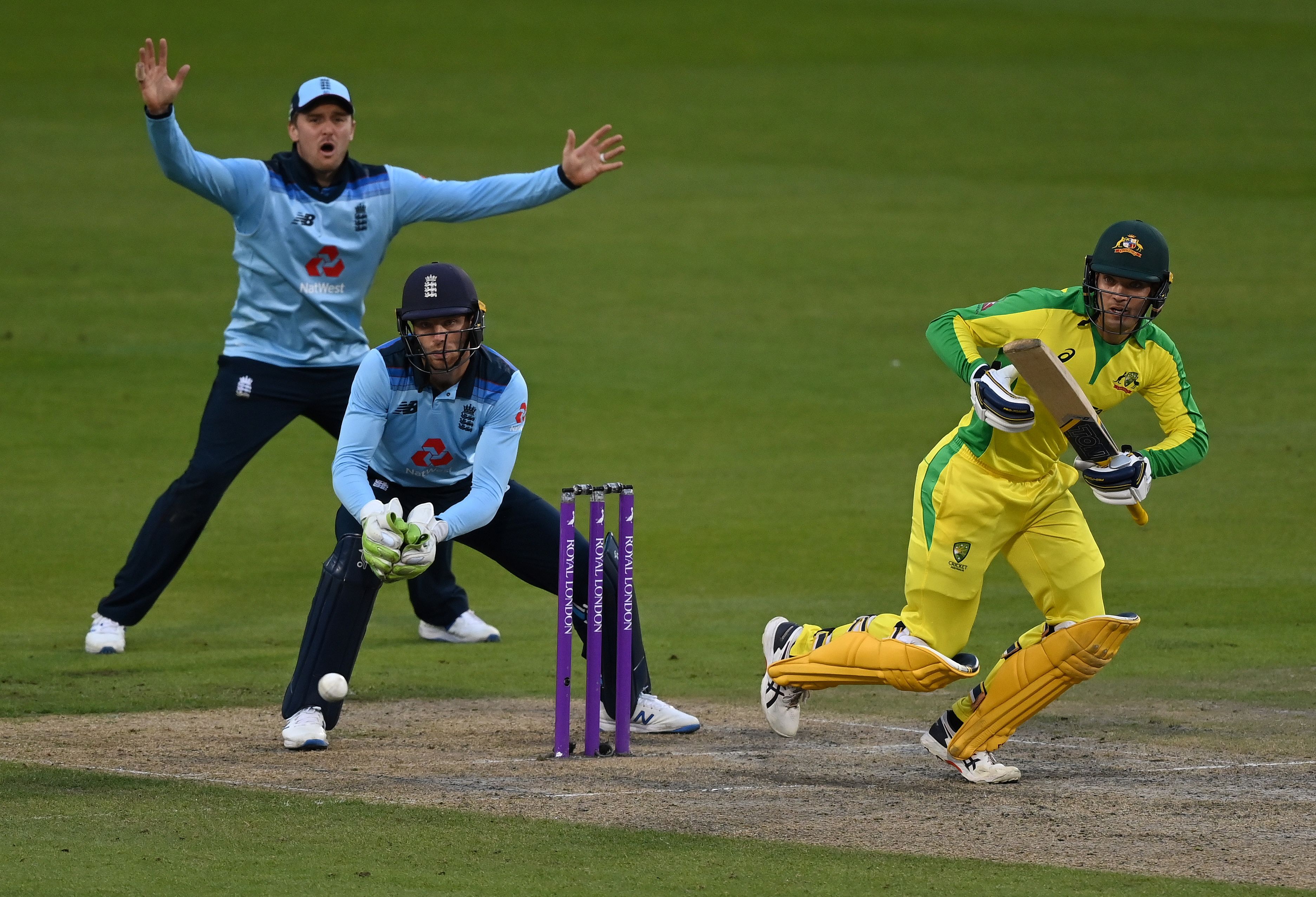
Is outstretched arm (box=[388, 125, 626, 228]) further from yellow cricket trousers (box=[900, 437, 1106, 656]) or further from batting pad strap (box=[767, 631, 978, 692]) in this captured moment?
batting pad strap (box=[767, 631, 978, 692])

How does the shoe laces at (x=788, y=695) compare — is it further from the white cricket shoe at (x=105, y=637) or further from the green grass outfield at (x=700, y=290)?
the white cricket shoe at (x=105, y=637)

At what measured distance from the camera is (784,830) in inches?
234

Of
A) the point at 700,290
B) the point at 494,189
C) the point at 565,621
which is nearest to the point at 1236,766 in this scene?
the point at 565,621

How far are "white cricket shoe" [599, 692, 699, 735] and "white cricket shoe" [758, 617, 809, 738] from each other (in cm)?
44

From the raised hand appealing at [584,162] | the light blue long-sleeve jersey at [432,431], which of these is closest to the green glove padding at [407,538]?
the light blue long-sleeve jersey at [432,431]

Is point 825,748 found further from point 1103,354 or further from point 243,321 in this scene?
point 243,321

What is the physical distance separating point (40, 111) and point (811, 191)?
1232cm

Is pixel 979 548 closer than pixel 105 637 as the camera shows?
Yes

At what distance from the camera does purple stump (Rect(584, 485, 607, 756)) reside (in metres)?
6.97

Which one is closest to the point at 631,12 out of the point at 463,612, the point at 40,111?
the point at 40,111

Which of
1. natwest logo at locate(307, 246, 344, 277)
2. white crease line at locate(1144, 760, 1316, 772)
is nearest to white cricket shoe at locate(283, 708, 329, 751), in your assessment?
natwest logo at locate(307, 246, 344, 277)

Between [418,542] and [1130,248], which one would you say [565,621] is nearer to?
[418,542]

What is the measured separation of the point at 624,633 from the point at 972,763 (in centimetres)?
141

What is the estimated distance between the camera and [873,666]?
21.9ft
